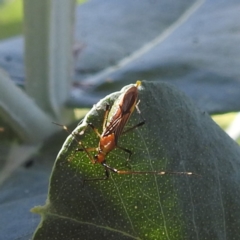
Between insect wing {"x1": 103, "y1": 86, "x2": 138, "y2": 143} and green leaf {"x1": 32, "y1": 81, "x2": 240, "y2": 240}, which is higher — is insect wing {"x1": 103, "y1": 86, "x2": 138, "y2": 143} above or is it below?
above

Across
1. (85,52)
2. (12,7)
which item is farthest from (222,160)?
(12,7)

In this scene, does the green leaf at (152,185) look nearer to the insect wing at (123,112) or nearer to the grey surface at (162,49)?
the insect wing at (123,112)

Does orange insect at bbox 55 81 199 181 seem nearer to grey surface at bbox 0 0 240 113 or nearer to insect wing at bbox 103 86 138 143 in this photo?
insect wing at bbox 103 86 138 143

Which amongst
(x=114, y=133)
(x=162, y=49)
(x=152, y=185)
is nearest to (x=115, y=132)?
(x=114, y=133)

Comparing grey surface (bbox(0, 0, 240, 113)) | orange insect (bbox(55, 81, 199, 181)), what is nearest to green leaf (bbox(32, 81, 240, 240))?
orange insect (bbox(55, 81, 199, 181))

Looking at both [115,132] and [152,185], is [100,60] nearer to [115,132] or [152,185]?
[115,132]

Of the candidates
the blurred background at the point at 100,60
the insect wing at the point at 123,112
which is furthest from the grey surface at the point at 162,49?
the insect wing at the point at 123,112

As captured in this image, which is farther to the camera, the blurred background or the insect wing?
the blurred background

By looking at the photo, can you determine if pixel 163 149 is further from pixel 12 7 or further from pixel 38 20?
pixel 12 7
